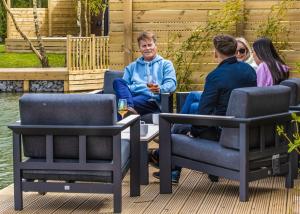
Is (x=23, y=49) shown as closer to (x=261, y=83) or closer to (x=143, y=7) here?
(x=143, y=7)

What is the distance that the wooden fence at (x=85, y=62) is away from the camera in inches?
821

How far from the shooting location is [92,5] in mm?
28266

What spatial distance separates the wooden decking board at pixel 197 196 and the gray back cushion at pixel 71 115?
2.08 ft

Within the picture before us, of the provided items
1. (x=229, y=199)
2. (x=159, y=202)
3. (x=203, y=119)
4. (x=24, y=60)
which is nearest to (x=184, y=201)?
(x=159, y=202)

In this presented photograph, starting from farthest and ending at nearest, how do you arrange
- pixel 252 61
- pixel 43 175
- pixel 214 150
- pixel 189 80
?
pixel 189 80
pixel 252 61
pixel 214 150
pixel 43 175

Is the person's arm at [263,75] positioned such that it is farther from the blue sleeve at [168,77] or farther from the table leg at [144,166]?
the table leg at [144,166]

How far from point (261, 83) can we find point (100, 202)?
1.90 meters

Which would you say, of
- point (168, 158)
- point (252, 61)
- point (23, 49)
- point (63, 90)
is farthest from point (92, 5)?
point (168, 158)

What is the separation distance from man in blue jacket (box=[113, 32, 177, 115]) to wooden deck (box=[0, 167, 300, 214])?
140 centimetres

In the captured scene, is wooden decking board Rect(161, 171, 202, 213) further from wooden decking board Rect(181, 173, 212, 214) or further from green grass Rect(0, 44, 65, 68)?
green grass Rect(0, 44, 65, 68)

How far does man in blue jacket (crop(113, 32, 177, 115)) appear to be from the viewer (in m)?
8.05

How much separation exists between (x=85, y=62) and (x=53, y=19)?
11367mm

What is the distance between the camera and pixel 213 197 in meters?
6.30

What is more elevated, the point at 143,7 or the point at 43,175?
the point at 143,7
